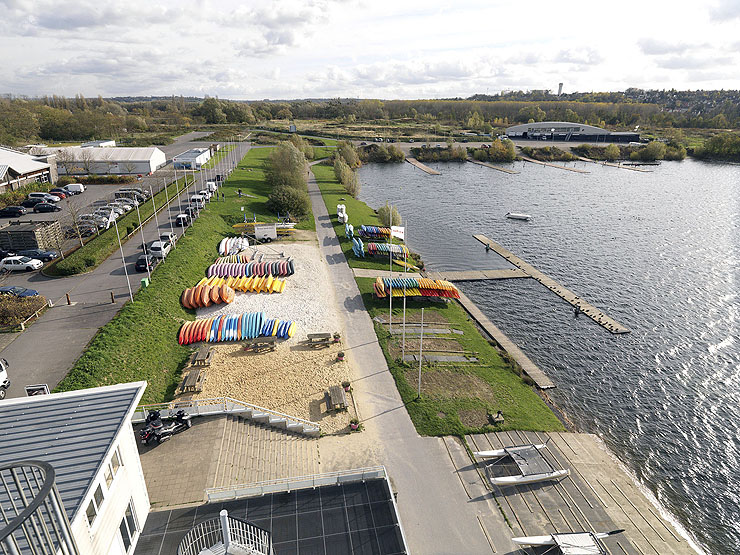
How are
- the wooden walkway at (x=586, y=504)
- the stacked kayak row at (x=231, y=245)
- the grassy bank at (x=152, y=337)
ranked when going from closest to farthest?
the wooden walkway at (x=586, y=504), the grassy bank at (x=152, y=337), the stacked kayak row at (x=231, y=245)

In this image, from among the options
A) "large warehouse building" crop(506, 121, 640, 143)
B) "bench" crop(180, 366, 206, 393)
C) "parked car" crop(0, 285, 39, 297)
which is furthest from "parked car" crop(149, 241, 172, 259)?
"large warehouse building" crop(506, 121, 640, 143)

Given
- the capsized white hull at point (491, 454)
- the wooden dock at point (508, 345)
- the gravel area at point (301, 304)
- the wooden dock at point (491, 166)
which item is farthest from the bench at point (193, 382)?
the wooden dock at point (491, 166)

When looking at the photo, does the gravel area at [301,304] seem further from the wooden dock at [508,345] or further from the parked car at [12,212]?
the parked car at [12,212]

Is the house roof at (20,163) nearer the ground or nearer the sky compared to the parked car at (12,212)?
nearer the sky

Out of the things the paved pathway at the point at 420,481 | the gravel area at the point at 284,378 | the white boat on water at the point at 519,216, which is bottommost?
the paved pathway at the point at 420,481

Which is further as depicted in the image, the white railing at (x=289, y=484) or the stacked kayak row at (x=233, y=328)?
the stacked kayak row at (x=233, y=328)

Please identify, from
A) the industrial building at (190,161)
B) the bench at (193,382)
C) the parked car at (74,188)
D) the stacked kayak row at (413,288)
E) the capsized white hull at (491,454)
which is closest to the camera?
the capsized white hull at (491,454)

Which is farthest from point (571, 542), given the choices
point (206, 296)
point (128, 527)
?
point (206, 296)

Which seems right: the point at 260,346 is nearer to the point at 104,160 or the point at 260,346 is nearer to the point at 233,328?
the point at 233,328

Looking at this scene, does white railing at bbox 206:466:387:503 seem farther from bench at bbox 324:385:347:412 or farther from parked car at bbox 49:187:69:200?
parked car at bbox 49:187:69:200
